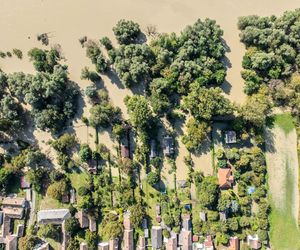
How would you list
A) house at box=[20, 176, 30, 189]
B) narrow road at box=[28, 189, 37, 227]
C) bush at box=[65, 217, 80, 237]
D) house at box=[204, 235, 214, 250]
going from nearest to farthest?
bush at box=[65, 217, 80, 237]
house at box=[20, 176, 30, 189]
house at box=[204, 235, 214, 250]
narrow road at box=[28, 189, 37, 227]

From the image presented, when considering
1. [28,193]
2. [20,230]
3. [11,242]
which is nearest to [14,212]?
[20,230]

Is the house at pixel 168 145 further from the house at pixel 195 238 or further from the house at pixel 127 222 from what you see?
the house at pixel 195 238

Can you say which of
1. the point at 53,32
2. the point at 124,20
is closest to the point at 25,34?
the point at 53,32

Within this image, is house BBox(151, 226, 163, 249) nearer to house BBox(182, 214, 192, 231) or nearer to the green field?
house BBox(182, 214, 192, 231)

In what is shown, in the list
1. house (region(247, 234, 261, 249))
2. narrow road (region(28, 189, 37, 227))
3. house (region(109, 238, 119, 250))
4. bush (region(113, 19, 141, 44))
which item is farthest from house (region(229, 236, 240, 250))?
bush (region(113, 19, 141, 44))

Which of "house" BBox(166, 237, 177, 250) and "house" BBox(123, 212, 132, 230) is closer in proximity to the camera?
"house" BBox(123, 212, 132, 230)

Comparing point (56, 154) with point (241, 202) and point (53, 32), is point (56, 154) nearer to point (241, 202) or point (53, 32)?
point (53, 32)
